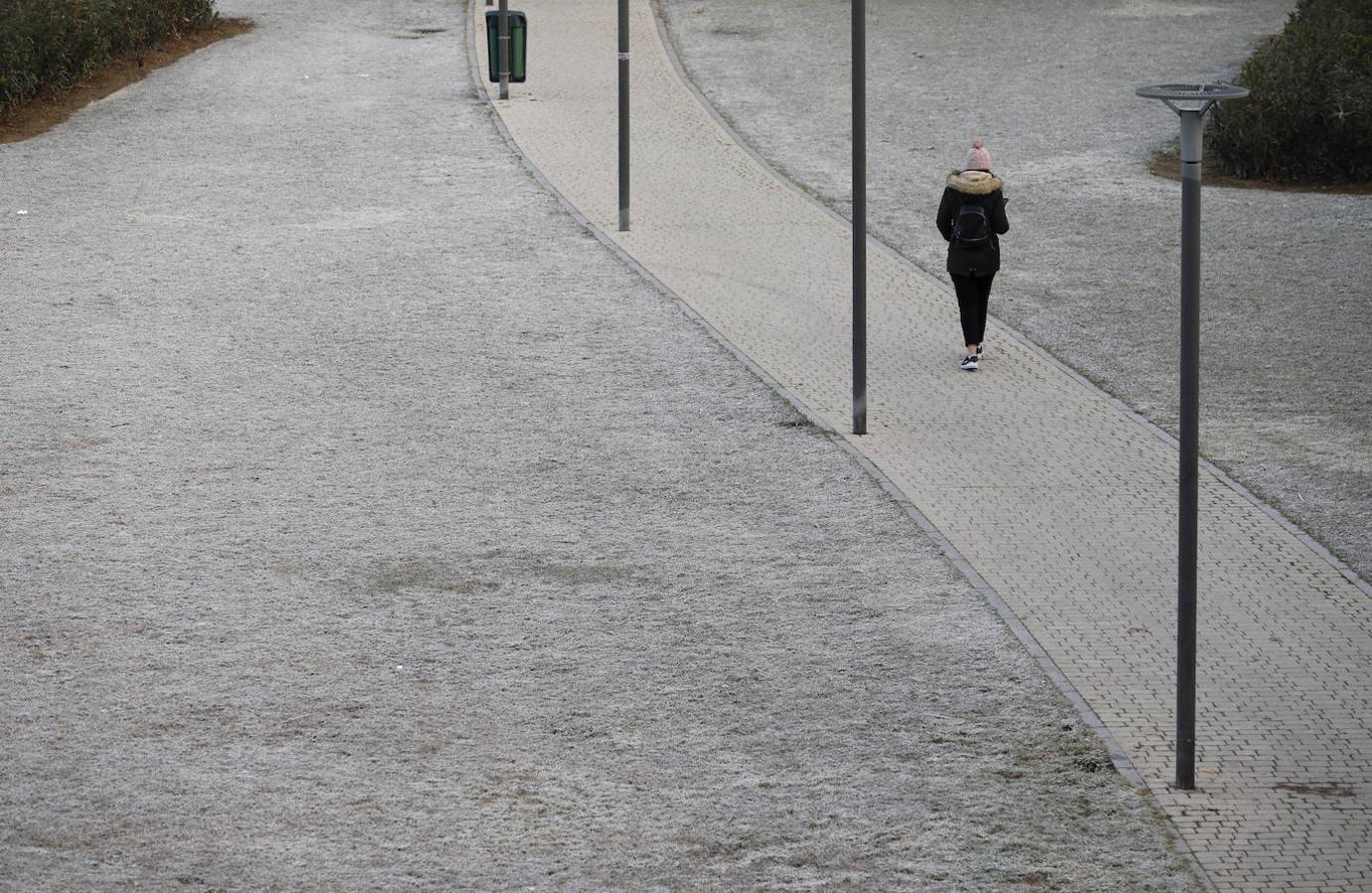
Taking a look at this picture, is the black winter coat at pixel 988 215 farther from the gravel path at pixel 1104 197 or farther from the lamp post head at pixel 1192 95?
the lamp post head at pixel 1192 95

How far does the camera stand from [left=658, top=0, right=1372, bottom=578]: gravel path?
1194 cm

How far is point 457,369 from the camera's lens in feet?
41.7

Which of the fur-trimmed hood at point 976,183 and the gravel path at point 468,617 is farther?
the fur-trimmed hood at point 976,183

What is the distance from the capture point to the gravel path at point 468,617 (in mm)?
6484

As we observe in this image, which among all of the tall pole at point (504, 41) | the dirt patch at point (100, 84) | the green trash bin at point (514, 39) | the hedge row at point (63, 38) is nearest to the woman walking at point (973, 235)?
the green trash bin at point (514, 39)

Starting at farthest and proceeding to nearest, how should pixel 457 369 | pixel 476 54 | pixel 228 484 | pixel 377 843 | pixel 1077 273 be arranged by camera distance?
pixel 476 54
pixel 1077 273
pixel 457 369
pixel 228 484
pixel 377 843

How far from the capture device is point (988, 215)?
12.8m

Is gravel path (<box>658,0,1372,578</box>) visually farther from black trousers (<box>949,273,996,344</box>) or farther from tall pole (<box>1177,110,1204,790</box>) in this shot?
tall pole (<box>1177,110,1204,790</box>)

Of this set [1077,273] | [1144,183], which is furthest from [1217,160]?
[1077,273]

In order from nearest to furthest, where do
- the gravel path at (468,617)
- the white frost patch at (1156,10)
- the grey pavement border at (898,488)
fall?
the gravel path at (468,617)
the grey pavement border at (898,488)
the white frost patch at (1156,10)

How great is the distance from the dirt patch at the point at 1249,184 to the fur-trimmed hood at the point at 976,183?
733 cm

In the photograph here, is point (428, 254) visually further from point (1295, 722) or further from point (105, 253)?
point (1295, 722)


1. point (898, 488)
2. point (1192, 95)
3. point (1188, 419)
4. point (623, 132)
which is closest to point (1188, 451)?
point (1188, 419)

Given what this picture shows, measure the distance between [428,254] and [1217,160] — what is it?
9797 millimetres
